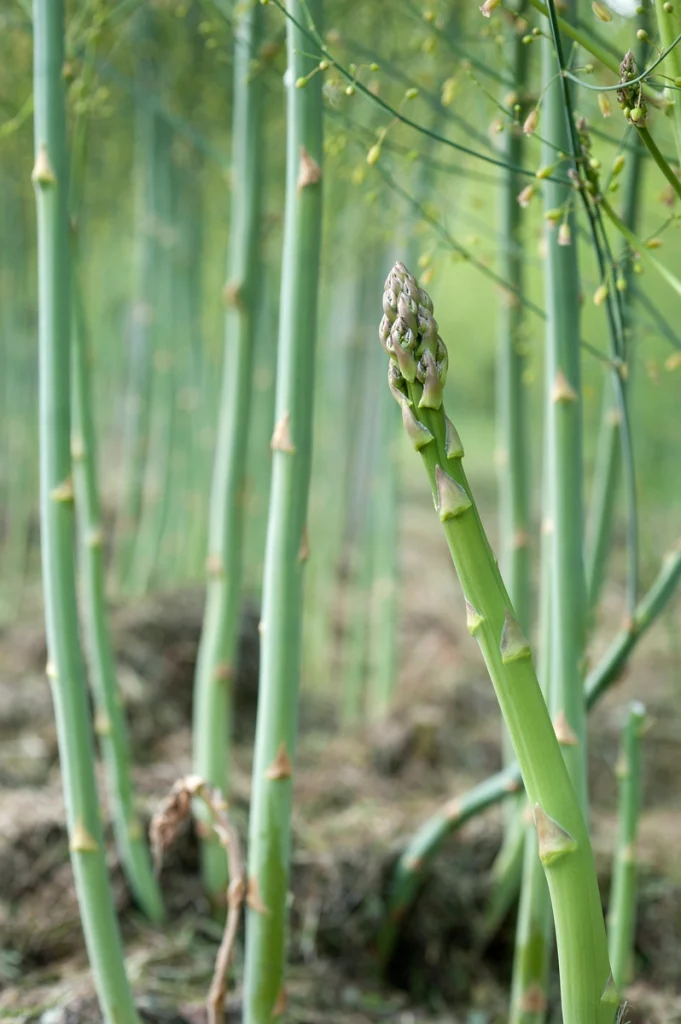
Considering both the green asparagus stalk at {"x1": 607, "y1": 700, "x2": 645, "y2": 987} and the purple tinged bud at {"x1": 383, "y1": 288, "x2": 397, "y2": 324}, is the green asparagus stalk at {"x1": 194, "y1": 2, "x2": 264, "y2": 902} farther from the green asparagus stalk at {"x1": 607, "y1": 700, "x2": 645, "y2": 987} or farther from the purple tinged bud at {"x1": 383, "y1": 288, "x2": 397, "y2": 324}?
the purple tinged bud at {"x1": 383, "y1": 288, "x2": 397, "y2": 324}

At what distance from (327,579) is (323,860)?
1623mm

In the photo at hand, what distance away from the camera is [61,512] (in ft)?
3.11

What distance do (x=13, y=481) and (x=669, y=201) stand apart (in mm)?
2988

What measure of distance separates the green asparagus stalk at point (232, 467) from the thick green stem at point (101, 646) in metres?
0.10

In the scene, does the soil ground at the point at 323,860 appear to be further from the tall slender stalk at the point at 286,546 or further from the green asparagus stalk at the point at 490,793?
the tall slender stalk at the point at 286,546

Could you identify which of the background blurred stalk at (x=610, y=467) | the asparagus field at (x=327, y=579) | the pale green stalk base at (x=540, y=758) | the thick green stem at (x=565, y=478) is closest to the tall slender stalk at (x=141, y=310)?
the asparagus field at (x=327, y=579)

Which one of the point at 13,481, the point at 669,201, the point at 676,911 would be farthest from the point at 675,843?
the point at 13,481

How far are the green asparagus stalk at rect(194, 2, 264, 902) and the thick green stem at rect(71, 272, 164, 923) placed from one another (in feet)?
0.33

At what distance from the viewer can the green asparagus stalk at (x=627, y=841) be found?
109 cm

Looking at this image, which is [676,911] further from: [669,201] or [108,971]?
[669,201]

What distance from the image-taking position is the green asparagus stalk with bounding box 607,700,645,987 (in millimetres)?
1095

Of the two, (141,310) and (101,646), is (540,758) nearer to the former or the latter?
(101,646)

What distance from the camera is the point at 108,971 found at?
3.17 feet

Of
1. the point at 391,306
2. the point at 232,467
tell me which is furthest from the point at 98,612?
the point at 391,306
